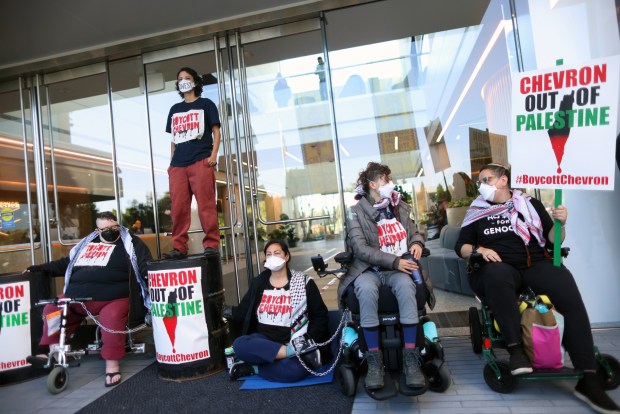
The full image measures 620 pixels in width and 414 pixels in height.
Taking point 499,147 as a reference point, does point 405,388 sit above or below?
below

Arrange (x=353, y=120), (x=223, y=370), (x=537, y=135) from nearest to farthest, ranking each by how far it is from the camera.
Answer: (x=537, y=135) < (x=223, y=370) < (x=353, y=120)

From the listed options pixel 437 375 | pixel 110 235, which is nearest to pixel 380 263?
pixel 437 375

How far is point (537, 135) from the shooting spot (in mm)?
2623

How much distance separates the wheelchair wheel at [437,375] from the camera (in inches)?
104

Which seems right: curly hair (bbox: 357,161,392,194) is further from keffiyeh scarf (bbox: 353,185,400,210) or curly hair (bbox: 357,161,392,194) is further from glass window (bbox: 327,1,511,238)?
glass window (bbox: 327,1,511,238)

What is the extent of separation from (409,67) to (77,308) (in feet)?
13.6

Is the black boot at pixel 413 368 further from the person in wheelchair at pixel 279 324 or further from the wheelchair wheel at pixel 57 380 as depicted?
the wheelchair wheel at pixel 57 380

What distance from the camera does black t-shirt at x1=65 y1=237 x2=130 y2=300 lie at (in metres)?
3.56

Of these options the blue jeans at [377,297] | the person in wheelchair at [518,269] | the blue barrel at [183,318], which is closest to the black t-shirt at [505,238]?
the person in wheelchair at [518,269]

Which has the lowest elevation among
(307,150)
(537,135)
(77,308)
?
(77,308)

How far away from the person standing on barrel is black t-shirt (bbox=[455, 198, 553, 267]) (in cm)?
226

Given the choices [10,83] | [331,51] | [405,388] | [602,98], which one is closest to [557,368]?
[405,388]

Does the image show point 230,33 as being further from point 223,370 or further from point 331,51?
point 223,370

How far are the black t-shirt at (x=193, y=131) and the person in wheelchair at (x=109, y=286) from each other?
0.88m
